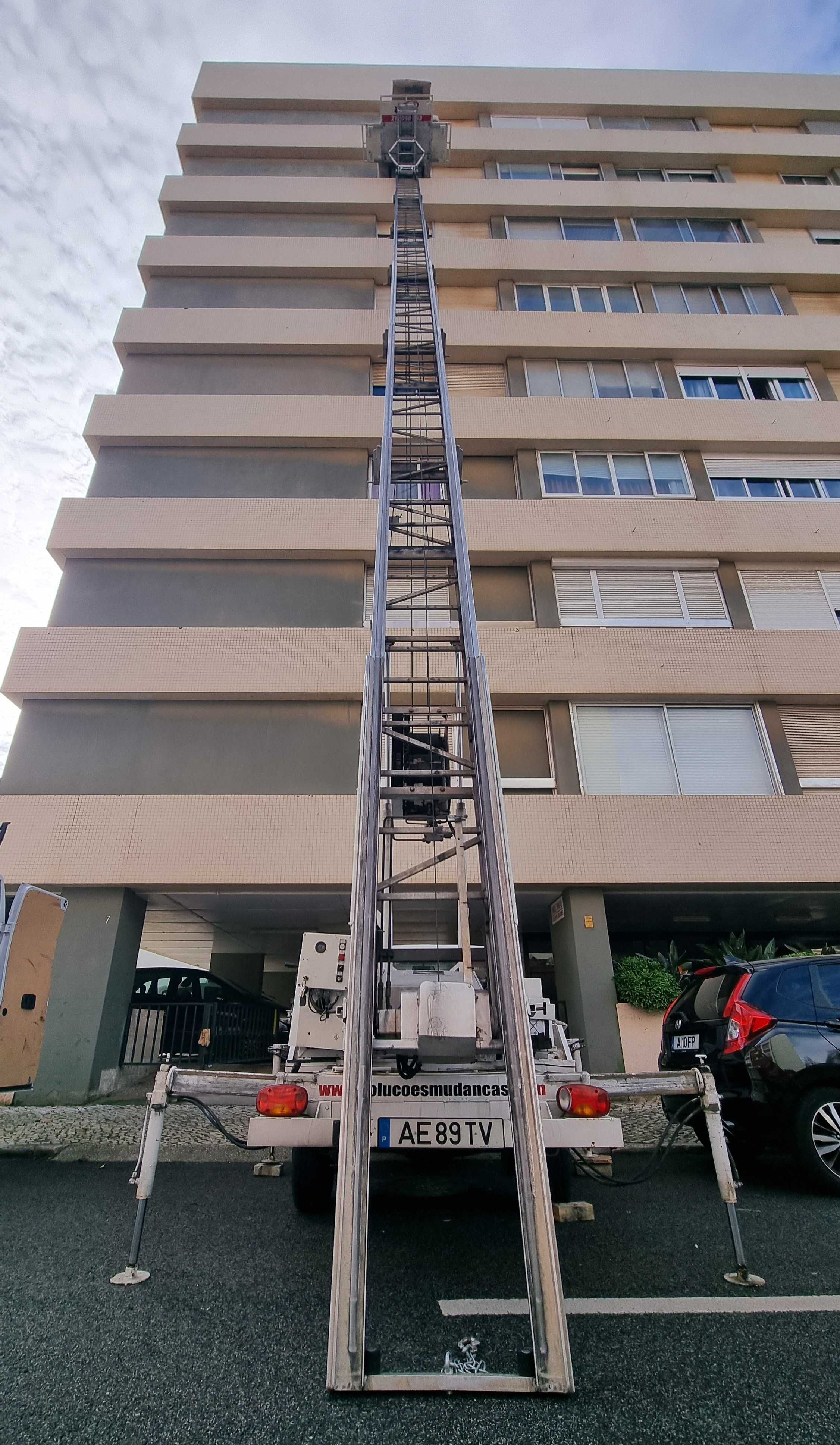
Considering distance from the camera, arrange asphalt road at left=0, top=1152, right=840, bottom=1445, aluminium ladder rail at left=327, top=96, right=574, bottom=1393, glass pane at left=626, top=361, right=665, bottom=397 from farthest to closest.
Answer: glass pane at left=626, top=361, right=665, bottom=397
aluminium ladder rail at left=327, top=96, right=574, bottom=1393
asphalt road at left=0, top=1152, right=840, bottom=1445

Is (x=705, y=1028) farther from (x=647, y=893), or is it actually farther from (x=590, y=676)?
(x=590, y=676)

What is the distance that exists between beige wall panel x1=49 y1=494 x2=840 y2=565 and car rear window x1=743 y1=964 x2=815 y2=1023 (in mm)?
9168

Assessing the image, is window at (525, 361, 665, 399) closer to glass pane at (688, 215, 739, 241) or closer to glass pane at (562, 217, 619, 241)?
glass pane at (562, 217, 619, 241)

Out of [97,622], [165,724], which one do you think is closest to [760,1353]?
[165,724]

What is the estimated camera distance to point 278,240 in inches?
620

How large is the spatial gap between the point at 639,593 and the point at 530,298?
27.8 ft

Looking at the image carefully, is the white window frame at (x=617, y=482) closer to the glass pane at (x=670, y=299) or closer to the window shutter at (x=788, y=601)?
the window shutter at (x=788, y=601)

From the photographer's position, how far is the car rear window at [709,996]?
533cm

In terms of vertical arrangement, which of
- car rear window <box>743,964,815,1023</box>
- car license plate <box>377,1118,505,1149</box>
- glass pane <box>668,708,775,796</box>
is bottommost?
car license plate <box>377,1118,505,1149</box>

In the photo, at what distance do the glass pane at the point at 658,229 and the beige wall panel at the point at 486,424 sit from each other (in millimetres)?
5858

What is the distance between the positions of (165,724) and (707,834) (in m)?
9.24

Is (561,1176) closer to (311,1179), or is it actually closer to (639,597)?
(311,1179)

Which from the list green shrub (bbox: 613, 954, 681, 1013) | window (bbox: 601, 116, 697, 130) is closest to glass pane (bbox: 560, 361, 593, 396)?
window (bbox: 601, 116, 697, 130)

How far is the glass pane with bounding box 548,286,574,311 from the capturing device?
619 inches
